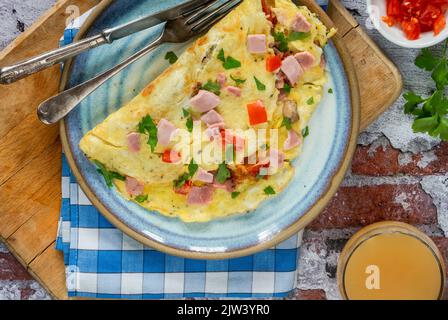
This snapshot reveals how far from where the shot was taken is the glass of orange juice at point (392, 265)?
1.53 metres

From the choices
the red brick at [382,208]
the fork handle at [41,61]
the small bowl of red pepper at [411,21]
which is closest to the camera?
the fork handle at [41,61]

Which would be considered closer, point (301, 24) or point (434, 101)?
point (301, 24)

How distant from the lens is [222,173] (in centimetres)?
142

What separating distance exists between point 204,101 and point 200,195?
26cm

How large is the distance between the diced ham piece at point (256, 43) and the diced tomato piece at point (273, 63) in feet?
0.12

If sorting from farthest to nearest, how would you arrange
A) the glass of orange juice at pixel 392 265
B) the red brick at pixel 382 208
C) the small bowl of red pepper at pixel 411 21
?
the red brick at pixel 382 208, the glass of orange juice at pixel 392 265, the small bowl of red pepper at pixel 411 21

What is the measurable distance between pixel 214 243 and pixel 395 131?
2.07 feet

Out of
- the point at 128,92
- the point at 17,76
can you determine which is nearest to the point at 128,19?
the point at 128,92

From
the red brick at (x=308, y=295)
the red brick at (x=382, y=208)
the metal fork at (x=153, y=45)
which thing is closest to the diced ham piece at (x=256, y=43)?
the metal fork at (x=153, y=45)

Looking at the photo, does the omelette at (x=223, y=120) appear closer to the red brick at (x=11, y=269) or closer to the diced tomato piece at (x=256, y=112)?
the diced tomato piece at (x=256, y=112)

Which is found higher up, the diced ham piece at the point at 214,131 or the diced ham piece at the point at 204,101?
the diced ham piece at the point at 204,101

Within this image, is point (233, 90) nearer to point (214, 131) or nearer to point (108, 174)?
point (214, 131)

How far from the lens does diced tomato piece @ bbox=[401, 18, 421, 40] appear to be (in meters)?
1.44

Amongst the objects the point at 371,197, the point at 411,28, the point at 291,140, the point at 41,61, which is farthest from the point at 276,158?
the point at 41,61
